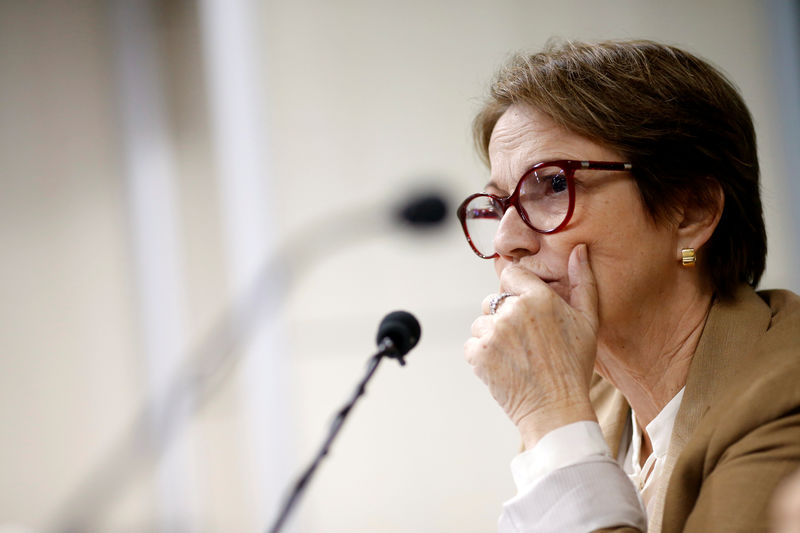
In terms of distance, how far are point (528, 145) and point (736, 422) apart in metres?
0.64

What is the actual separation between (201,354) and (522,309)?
3.10 meters

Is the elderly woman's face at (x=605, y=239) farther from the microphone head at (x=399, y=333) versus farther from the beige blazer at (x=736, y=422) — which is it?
the microphone head at (x=399, y=333)

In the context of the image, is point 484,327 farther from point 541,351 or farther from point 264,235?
point 264,235

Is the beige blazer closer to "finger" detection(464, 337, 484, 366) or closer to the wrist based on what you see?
the wrist

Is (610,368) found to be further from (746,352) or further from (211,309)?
(211,309)

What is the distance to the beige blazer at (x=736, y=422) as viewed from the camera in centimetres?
98

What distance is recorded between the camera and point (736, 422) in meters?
1.04

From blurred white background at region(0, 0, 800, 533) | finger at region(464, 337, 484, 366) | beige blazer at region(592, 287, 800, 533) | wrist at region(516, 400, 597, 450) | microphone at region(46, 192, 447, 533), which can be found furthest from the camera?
microphone at region(46, 192, 447, 533)

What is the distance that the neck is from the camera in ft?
4.49

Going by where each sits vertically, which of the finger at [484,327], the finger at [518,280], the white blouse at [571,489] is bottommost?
the white blouse at [571,489]

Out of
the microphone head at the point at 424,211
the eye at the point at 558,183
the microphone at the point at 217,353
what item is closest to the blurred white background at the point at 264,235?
the microphone at the point at 217,353

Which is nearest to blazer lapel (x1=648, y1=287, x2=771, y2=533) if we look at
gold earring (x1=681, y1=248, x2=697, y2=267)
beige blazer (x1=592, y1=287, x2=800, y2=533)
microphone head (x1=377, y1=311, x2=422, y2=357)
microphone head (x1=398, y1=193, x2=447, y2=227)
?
beige blazer (x1=592, y1=287, x2=800, y2=533)

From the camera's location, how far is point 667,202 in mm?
1351

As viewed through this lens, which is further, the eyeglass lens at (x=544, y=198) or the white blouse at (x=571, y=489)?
the eyeglass lens at (x=544, y=198)
